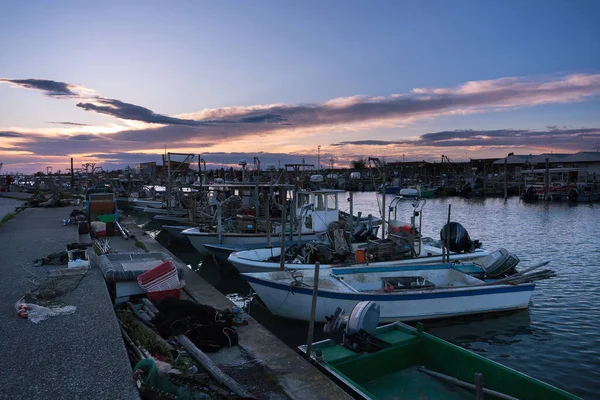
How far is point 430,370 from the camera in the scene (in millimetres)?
7402

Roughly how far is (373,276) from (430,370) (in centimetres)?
382

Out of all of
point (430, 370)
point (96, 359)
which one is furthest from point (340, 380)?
point (96, 359)

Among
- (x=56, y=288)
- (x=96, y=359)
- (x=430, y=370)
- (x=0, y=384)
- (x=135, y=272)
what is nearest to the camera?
(x=0, y=384)

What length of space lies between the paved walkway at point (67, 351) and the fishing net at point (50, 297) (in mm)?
133

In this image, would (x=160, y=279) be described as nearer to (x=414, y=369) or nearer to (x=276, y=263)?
(x=276, y=263)

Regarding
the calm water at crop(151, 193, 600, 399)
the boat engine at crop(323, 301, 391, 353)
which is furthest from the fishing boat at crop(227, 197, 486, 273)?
the boat engine at crop(323, 301, 391, 353)

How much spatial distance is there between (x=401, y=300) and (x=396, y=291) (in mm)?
271

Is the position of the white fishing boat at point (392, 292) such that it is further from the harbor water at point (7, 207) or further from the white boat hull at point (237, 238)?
the harbor water at point (7, 207)

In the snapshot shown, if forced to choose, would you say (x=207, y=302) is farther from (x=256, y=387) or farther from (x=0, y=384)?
(x=0, y=384)

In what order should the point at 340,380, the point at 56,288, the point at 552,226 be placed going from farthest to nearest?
1. the point at 552,226
2. the point at 56,288
3. the point at 340,380

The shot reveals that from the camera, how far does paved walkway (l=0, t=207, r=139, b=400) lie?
4578mm

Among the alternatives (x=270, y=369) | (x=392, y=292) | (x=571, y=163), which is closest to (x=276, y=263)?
(x=392, y=292)

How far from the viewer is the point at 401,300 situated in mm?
9727

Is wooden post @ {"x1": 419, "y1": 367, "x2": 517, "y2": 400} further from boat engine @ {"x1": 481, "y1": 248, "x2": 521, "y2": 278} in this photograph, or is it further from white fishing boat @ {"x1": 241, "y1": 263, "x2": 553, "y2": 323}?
boat engine @ {"x1": 481, "y1": 248, "x2": 521, "y2": 278}
